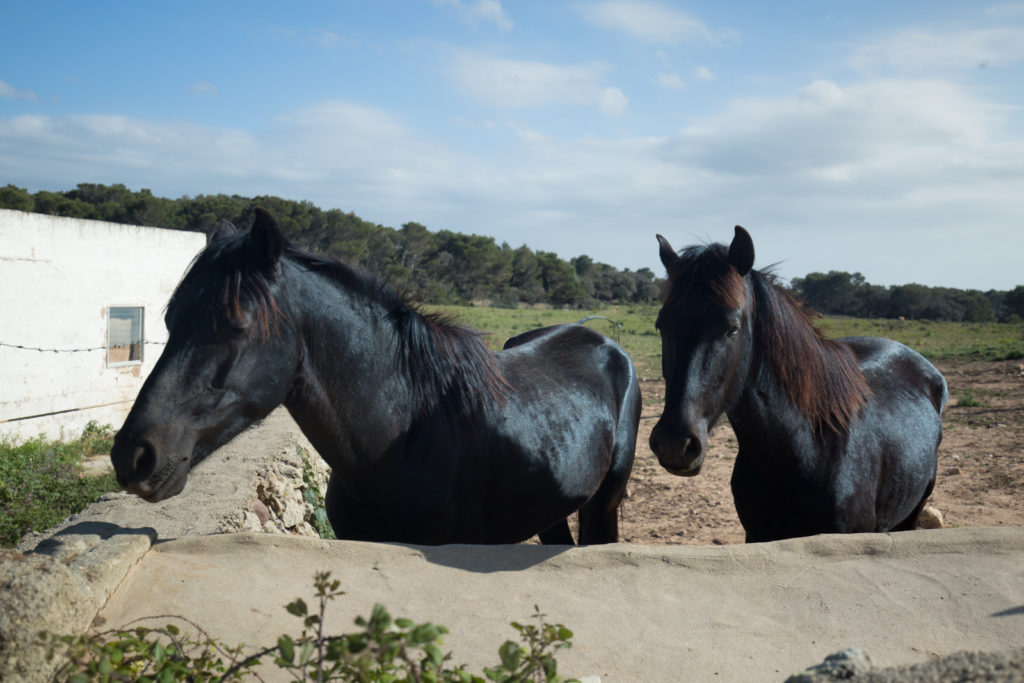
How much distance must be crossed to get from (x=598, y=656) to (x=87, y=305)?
9711 millimetres

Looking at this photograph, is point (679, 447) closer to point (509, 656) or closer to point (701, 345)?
point (701, 345)

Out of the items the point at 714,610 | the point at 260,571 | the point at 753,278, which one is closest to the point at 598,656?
the point at 714,610

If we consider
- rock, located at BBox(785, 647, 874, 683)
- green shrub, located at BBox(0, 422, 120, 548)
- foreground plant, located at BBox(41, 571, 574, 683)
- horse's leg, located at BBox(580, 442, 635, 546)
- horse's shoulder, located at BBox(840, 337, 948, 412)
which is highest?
horse's shoulder, located at BBox(840, 337, 948, 412)

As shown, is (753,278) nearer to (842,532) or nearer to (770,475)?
(770,475)

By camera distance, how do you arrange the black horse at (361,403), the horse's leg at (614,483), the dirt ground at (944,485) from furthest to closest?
1. the dirt ground at (944,485)
2. the horse's leg at (614,483)
3. the black horse at (361,403)

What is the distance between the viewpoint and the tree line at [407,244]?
29422mm

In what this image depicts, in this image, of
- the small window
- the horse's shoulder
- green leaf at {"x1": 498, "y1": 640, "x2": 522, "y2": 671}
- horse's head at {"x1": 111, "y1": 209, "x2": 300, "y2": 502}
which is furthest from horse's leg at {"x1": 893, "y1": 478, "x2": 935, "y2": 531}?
the small window

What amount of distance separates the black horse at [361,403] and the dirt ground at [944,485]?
80.5 inches

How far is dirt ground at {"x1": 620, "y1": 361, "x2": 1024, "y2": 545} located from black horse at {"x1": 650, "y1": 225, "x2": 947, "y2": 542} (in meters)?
2.05

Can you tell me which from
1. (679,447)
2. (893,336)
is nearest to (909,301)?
(893,336)

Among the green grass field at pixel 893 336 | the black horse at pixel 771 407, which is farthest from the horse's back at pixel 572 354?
the green grass field at pixel 893 336

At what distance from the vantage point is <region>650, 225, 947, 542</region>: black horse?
253 centimetres

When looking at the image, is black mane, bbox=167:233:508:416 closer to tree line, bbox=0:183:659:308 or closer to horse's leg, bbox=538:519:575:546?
horse's leg, bbox=538:519:575:546

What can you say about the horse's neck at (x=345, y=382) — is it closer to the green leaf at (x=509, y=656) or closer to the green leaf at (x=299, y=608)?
the green leaf at (x=299, y=608)
